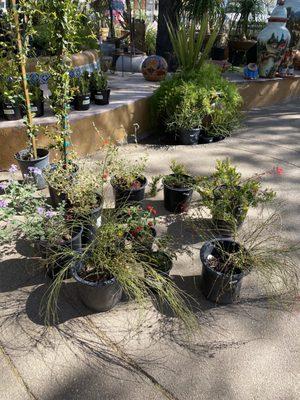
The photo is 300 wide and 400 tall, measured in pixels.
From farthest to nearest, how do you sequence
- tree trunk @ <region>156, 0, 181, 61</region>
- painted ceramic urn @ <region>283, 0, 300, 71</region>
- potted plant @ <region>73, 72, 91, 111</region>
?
painted ceramic urn @ <region>283, 0, 300, 71</region>
tree trunk @ <region>156, 0, 181, 61</region>
potted plant @ <region>73, 72, 91, 111</region>

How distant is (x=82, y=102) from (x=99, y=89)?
0.38 m

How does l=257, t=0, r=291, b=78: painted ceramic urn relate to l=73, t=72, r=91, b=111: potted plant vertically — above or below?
above

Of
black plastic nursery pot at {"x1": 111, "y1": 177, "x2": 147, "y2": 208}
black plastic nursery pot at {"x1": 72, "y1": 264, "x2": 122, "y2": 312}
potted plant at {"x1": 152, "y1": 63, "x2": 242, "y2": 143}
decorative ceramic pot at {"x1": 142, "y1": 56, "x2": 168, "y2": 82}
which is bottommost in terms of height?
black plastic nursery pot at {"x1": 72, "y1": 264, "x2": 122, "y2": 312}

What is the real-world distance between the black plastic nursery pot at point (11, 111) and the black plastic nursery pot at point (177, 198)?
180 cm

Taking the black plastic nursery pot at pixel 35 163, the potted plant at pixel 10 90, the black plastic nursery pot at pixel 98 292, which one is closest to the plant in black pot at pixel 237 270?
the black plastic nursery pot at pixel 98 292

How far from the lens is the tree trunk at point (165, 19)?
253 inches

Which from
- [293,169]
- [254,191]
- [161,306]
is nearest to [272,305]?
[161,306]

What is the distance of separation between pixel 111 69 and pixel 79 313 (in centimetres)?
599

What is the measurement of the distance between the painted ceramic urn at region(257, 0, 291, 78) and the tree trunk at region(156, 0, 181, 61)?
1.68 metres

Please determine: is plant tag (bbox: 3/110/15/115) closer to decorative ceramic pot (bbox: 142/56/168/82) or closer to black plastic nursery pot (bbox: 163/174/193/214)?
black plastic nursery pot (bbox: 163/174/193/214)

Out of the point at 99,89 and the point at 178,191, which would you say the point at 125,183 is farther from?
the point at 99,89

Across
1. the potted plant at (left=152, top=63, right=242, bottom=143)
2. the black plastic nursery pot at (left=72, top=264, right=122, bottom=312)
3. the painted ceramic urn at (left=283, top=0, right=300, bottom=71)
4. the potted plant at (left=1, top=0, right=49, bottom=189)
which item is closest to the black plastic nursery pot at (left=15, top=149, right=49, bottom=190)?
the potted plant at (left=1, top=0, right=49, bottom=189)

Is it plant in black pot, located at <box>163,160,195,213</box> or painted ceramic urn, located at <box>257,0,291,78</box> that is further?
painted ceramic urn, located at <box>257,0,291,78</box>

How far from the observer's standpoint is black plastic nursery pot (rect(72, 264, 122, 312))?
1.92 meters
